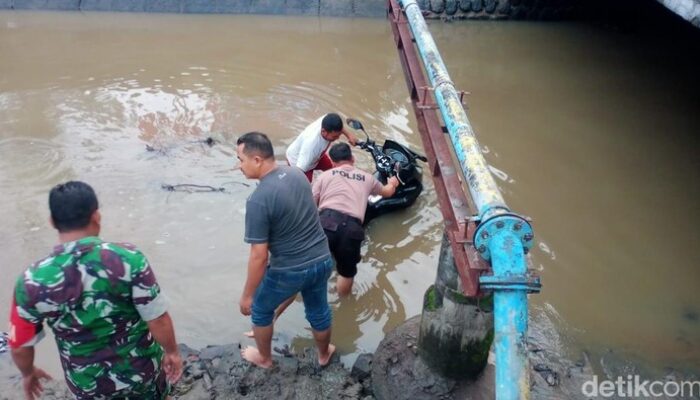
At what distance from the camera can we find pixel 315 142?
16.9 feet

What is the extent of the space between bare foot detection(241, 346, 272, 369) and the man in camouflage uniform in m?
1.27

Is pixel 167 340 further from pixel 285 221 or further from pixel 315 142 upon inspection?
pixel 315 142

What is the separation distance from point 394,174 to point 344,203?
1543 mm

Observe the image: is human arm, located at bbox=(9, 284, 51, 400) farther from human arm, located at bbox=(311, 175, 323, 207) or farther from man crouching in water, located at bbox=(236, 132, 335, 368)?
human arm, located at bbox=(311, 175, 323, 207)

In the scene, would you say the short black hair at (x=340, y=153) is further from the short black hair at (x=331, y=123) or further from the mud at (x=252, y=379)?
the mud at (x=252, y=379)

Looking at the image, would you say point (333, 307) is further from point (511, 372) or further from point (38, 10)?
point (38, 10)

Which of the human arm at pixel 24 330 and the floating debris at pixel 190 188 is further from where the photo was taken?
the floating debris at pixel 190 188

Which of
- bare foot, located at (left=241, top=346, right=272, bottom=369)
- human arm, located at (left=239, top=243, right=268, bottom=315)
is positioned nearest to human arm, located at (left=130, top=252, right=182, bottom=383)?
human arm, located at (left=239, top=243, right=268, bottom=315)

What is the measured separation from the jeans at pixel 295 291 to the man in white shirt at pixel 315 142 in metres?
1.56

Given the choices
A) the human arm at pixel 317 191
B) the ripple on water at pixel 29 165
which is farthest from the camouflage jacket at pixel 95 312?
the ripple on water at pixel 29 165

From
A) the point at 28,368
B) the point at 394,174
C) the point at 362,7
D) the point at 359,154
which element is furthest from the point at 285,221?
the point at 362,7

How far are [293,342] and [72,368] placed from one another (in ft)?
6.88

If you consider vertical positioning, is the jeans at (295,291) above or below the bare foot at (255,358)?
above

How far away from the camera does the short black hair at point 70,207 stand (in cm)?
242
